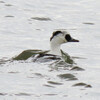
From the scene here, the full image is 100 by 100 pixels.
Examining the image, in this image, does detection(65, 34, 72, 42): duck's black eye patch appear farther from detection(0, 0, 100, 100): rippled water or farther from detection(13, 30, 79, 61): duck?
detection(0, 0, 100, 100): rippled water

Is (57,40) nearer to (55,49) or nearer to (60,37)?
(60,37)

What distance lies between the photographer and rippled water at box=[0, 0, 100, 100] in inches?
597

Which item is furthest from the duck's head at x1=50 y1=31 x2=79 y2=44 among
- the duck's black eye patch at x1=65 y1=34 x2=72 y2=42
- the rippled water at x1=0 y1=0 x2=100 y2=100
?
the rippled water at x1=0 y1=0 x2=100 y2=100

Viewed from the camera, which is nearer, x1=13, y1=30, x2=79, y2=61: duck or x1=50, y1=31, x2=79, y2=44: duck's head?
x1=13, y1=30, x2=79, y2=61: duck

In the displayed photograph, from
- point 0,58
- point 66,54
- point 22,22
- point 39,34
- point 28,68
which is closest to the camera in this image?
point 28,68

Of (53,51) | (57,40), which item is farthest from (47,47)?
(53,51)

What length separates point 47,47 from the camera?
19.9 metres

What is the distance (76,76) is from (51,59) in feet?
4.88

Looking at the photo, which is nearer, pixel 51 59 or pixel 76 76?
pixel 76 76

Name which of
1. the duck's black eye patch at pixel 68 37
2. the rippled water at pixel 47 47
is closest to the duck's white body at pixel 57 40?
the duck's black eye patch at pixel 68 37

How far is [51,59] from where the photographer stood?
1778 centimetres

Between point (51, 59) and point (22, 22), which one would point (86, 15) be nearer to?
point (22, 22)

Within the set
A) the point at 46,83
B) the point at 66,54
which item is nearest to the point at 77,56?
the point at 66,54

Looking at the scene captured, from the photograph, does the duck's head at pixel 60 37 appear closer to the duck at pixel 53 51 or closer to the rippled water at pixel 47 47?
the duck at pixel 53 51
